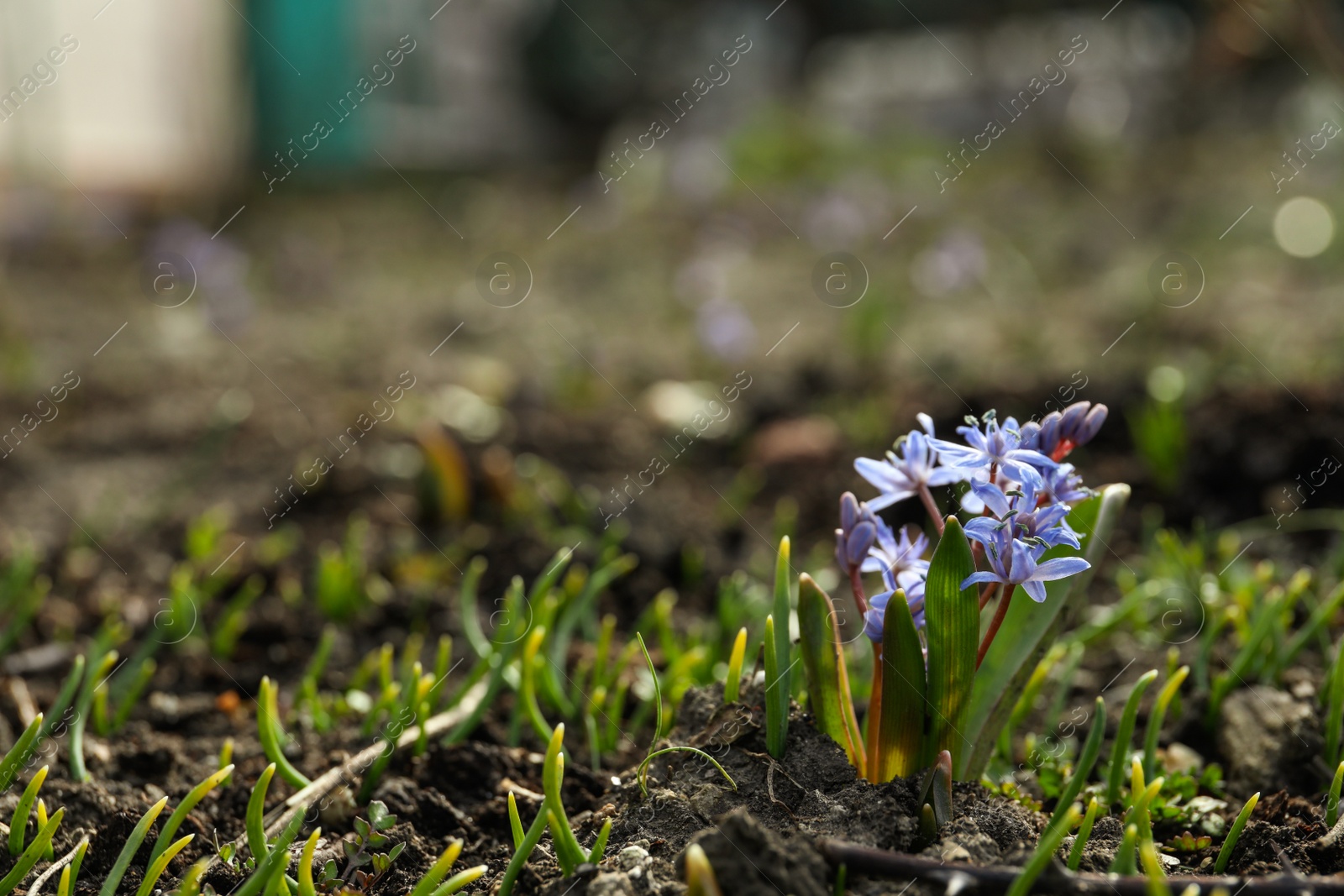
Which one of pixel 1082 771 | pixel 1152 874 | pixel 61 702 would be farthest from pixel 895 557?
pixel 61 702

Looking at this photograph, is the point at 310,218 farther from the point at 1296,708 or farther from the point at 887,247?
the point at 1296,708

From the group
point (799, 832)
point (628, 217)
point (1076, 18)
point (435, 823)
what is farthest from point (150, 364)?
point (1076, 18)

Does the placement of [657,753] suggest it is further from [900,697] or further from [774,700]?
[900,697]

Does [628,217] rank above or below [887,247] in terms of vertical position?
above

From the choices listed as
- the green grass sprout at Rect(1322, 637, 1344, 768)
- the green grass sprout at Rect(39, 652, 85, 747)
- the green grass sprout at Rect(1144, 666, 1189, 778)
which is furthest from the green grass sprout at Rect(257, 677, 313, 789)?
the green grass sprout at Rect(1322, 637, 1344, 768)

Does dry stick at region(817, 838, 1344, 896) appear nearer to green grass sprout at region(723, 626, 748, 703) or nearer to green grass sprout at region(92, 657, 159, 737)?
green grass sprout at region(723, 626, 748, 703)

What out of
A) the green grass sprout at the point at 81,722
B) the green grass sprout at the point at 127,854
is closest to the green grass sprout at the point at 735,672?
the green grass sprout at the point at 127,854
